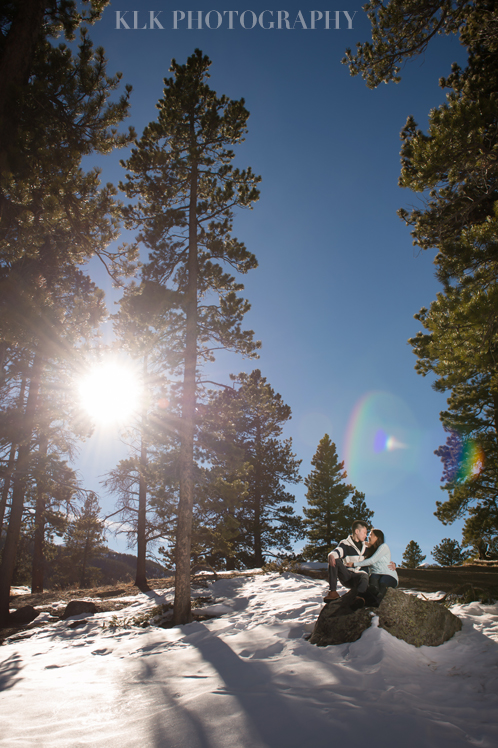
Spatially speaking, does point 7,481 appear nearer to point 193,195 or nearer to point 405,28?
point 193,195

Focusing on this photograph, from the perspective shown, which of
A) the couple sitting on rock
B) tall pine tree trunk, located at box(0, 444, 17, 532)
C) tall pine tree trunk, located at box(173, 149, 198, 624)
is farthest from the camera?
tall pine tree trunk, located at box(0, 444, 17, 532)

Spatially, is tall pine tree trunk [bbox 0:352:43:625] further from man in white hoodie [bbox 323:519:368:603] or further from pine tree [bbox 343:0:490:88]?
pine tree [bbox 343:0:490:88]

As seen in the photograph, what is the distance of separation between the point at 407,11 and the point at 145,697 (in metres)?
12.6

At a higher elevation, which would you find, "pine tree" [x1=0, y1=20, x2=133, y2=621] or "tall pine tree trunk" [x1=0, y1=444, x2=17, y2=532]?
"pine tree" [x1=0, y1=20, x2=133, y2=621]

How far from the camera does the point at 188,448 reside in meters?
9.72

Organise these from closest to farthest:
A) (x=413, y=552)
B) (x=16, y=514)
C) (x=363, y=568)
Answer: (x=363, y=568) → (x=16, y=514) → (x=413, y=552)

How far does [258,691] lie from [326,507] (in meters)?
23.2

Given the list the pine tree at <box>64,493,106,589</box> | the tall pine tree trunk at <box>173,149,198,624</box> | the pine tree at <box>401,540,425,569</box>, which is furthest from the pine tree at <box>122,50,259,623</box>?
the pine tree at <box>401,540,425,569</box>

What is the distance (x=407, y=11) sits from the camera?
303 inches

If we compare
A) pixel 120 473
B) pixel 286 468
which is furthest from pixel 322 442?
pixel 120 473

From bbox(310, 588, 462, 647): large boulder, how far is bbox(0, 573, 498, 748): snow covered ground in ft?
0.53

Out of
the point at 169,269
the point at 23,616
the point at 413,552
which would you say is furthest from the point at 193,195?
the point at 413,552

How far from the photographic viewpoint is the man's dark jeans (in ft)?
17.3

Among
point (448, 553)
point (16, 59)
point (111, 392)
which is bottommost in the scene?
point (448, 553)
